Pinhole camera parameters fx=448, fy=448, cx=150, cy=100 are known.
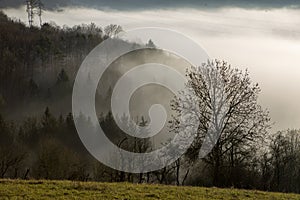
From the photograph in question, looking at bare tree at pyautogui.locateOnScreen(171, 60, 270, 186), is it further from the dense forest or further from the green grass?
the green grass

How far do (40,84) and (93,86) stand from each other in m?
21.3

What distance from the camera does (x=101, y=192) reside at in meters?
18.2

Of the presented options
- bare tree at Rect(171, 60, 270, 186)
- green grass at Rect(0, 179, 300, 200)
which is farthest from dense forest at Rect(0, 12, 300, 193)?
green grass at Rect(0, 179, 300, 200)

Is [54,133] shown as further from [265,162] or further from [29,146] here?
[265,162]

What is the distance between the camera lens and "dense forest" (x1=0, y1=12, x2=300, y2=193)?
3509 centimetres

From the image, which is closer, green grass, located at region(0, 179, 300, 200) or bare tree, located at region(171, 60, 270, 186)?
green grass, located at region(0, 179, 300, 200)

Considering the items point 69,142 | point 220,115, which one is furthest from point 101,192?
point 69,142

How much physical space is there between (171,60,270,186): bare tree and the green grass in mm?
13115

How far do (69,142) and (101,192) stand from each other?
107866 mm

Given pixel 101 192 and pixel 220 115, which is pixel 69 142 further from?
pixel 101 192

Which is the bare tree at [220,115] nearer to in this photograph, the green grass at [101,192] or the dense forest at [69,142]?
the dense forest at [69,142]

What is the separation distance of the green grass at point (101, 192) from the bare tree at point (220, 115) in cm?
1311

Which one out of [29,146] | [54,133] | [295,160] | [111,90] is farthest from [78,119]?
[295,160]

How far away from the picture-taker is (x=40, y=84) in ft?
596
